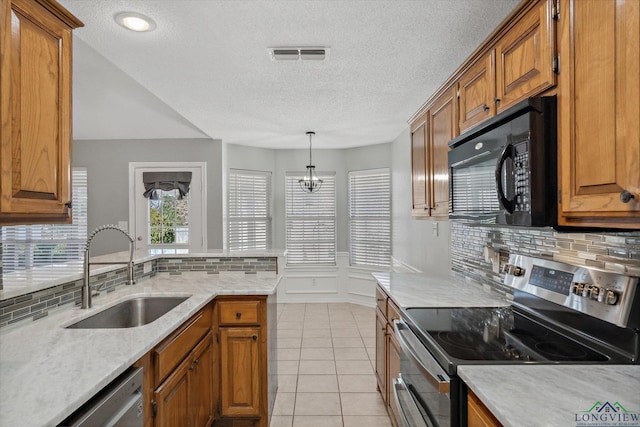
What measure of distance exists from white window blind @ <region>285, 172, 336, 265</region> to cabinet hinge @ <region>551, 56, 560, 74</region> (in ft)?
14.6

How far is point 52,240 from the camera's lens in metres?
4.75

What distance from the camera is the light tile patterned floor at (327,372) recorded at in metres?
2.45

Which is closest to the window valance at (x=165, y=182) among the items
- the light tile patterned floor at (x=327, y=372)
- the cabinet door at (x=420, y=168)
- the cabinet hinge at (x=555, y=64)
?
the light tile patterned floor at (x=327, y=372)

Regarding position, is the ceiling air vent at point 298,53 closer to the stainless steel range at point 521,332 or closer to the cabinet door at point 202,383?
the stainless steel range at point 521,332

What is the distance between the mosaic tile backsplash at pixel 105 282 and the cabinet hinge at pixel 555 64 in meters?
2.28

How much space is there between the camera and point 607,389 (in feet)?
3.31

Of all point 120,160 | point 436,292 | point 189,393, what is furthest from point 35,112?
point 120,160

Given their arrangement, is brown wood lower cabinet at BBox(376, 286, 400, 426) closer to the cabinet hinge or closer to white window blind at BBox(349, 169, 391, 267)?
the cabinet hinge

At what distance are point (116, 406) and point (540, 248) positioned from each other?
1.92m

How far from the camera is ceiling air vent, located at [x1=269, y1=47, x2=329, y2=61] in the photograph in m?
2.19

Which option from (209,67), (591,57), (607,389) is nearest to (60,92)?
(209,67)

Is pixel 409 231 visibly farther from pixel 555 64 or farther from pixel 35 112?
pixel 35 112

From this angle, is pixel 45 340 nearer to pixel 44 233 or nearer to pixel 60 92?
pixel 60 92

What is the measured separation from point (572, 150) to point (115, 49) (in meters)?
2.50
